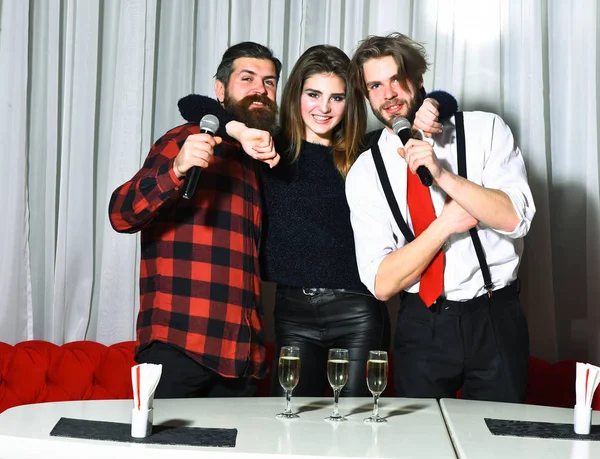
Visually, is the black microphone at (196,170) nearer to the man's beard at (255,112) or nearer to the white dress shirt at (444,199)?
the man's beard at (255,112)

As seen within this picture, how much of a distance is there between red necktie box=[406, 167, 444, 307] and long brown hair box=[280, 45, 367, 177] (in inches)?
12.3

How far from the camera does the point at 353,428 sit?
1.84m

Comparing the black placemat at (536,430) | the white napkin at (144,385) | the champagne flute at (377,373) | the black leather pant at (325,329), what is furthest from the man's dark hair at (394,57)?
the white napkin at (144,385)

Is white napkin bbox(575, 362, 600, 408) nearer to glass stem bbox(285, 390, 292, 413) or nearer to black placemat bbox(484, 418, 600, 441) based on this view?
black placemat bbox(484, 418, 600, 441)

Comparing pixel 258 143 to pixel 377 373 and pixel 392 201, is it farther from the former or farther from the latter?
pixel 377 373

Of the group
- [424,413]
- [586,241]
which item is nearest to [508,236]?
[424,413]


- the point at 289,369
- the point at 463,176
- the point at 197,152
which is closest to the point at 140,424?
the point at 289,369

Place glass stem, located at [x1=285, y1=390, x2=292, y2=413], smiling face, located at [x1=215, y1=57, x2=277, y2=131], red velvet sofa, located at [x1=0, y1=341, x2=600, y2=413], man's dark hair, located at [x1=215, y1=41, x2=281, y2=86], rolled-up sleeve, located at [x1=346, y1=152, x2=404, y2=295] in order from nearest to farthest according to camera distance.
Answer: glass stem, located at [x1=285, y1=390, x2=292, y2=413] → rolled-up sleeve, located at [x1=346, y1=152, x2=404, y2=295] → smiling face, located at [x1=215, y1=57, x2=277, y2=131] → man's dark hair, located at [x1=215, y1=41, x2=281, y2=86] → red velvet sofa, located at [x1=0, y1=341, x2=600, y2=413]

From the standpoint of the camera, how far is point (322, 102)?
262cm

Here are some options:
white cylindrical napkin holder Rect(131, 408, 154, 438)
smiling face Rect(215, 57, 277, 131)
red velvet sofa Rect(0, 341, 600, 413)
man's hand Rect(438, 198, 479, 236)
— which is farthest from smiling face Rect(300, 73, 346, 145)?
white cylindrical napkin holder Rect(131, 408, 154, 438)

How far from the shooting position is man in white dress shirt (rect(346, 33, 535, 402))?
221 cm

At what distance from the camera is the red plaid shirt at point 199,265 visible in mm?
2273

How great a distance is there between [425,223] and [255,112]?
2.08ft

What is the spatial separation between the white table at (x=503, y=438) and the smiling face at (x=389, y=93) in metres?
0.87
